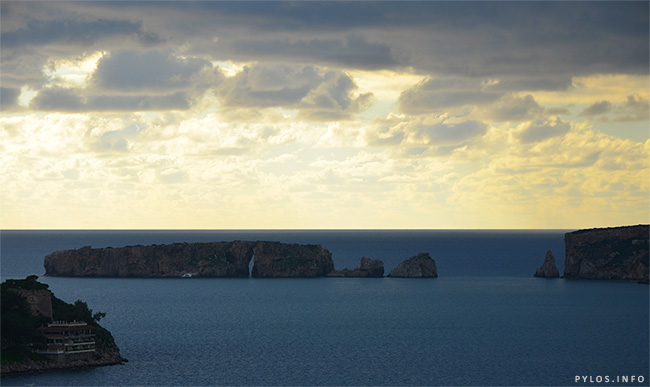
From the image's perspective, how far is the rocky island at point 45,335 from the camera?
4122 inches

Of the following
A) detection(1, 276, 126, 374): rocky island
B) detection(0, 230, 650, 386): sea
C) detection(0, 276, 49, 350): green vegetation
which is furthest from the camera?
detection(0, 230, 650, 386): sea

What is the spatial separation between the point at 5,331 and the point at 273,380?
3052cm

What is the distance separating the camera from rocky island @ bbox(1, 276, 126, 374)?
105 metres

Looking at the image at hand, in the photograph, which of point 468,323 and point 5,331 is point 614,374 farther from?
point 5,331

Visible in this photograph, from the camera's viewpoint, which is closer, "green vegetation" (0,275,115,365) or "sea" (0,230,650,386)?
"green vegetation" (0,275,115,365)

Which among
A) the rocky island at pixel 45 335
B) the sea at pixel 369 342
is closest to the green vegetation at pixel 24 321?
the rocky island at pixel 45 335

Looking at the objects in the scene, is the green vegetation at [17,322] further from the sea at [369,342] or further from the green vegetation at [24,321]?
the sea at [369,342]

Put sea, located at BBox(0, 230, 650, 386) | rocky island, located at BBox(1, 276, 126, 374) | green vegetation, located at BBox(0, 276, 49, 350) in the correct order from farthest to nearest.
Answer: sea, located at BBox(0, 230, 650, 386), rocky island, located at BBox(1, 276, 126, 374), green vegetation, located at BBox(0, 276, 49, 350)

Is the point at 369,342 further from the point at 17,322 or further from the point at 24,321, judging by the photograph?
the point at 17,322

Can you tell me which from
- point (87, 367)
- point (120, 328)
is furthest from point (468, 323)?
point (87, 367)

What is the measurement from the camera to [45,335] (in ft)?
353

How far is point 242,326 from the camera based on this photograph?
154 metres

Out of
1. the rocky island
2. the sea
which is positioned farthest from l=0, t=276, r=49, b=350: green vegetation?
the sea

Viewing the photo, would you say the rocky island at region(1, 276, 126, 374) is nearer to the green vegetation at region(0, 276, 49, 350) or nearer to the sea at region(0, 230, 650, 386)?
the green vegetation at region(0, 276, 49, 350)
